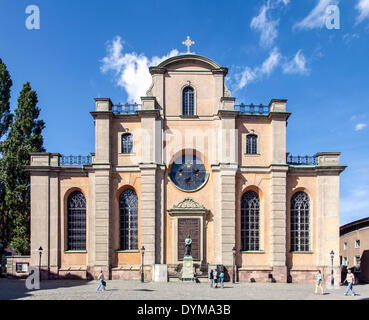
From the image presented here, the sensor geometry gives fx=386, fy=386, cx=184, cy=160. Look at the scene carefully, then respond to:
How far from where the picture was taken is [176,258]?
3125cm

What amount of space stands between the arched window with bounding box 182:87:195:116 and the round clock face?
416 centimetres

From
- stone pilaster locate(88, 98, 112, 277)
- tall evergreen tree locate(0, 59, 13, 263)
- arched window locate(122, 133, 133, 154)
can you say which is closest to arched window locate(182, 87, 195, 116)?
arched window locate(122, 133, 133, 154)

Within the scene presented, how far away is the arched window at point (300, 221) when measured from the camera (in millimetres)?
31812

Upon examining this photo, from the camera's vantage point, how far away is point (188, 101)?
110 ft

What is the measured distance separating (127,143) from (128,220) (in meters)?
6.48

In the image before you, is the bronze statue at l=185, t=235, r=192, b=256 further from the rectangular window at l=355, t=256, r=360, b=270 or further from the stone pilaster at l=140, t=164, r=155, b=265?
the rectangular window at l=355, t=256, r=360, b=270

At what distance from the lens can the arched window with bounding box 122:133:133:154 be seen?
107 feet

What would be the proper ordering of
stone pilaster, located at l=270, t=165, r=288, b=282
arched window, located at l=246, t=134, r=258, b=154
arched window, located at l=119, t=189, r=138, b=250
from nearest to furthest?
1. stone pilaster, located at l=270, t=165, r=288, b=282
2. arched window, located at l=119, t=189, r=138, b=250
3. arched window, located at l=246, t=134, r=258, b=154

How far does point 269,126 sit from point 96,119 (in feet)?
47.8

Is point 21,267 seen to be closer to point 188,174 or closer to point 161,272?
point 161,272

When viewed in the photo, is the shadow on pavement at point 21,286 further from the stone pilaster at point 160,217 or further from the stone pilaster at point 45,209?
the stone pilaster at point 160,217

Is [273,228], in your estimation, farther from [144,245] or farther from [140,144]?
[140,144]

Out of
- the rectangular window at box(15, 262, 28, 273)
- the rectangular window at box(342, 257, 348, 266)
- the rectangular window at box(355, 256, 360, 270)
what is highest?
the rectangular window at box(15, 262, 28, 273)

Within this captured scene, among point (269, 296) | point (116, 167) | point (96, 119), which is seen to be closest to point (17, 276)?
point (116, 167)
